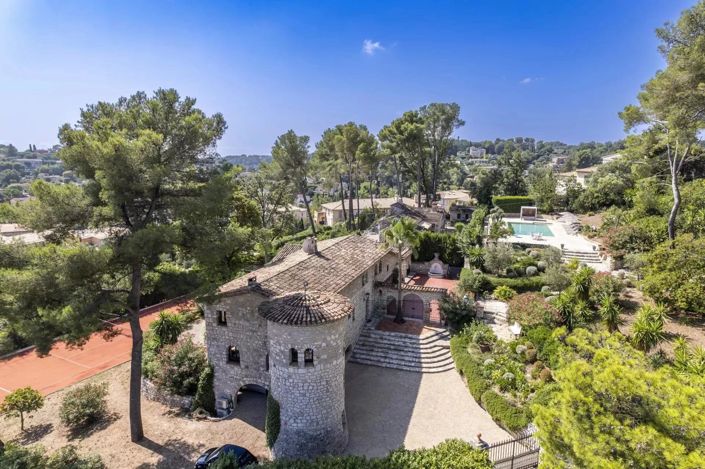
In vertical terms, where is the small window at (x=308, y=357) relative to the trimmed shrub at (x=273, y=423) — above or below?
above

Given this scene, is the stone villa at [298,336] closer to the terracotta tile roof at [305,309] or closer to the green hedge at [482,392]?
the terracotta tile roof at [305,309]

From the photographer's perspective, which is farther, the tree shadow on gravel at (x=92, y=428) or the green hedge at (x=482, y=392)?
the tree shadow on gravel at (x=92, y=428)

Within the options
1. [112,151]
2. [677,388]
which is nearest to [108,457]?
[112,151]

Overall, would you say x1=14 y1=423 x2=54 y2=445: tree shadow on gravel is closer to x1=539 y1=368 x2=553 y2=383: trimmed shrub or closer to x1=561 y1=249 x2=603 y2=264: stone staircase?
x1=539 y1=368 x2=553 y2=383: trimmed shrub

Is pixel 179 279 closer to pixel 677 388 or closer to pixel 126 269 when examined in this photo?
pixel 126 269

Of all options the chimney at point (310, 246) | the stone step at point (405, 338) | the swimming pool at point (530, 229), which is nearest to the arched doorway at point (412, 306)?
the stone step at point (405, 338)

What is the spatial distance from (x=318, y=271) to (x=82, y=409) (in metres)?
14.1

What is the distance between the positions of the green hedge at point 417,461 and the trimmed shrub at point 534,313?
11670 millimetres

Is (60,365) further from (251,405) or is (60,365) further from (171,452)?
(251,405)

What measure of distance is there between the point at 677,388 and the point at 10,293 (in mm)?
20230

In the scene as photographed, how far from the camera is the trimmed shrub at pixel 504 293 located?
30469mm

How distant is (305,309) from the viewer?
661 inches

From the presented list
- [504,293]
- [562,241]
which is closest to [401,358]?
[504,293]

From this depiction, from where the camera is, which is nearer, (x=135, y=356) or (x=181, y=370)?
(x=135, y=356)
